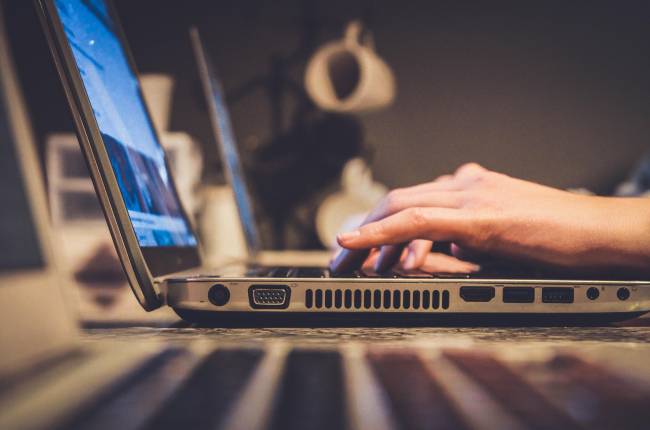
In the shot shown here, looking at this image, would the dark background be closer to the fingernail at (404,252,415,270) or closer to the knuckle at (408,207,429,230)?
the fingernail at (404,252,415,270)

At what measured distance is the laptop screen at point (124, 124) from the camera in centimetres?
57

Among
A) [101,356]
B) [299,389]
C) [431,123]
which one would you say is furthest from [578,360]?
[431,123]

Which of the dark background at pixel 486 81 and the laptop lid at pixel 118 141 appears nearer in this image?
the laptop lid at pixel 118 141

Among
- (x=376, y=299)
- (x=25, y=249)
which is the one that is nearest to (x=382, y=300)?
(x=376, y=299)

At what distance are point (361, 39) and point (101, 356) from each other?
2.46 metres

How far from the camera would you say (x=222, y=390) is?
32cm

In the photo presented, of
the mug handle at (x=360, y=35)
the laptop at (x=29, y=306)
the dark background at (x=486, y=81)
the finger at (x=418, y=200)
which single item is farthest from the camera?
the dark background at (x=486, y=81)

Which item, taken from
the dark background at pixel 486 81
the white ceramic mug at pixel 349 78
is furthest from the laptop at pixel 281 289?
the dark background at pixel 486 81

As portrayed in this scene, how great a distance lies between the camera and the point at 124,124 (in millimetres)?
696

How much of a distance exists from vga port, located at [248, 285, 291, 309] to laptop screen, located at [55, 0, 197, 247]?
13 centimetres

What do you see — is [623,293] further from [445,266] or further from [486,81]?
[486,81]

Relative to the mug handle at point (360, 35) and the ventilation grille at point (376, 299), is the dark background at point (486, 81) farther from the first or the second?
the ventilation grille at point (376, 299)

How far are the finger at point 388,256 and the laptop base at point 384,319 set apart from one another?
0.15 meters

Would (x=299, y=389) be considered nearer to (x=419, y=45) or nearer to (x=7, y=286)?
(x=7, y=286)
